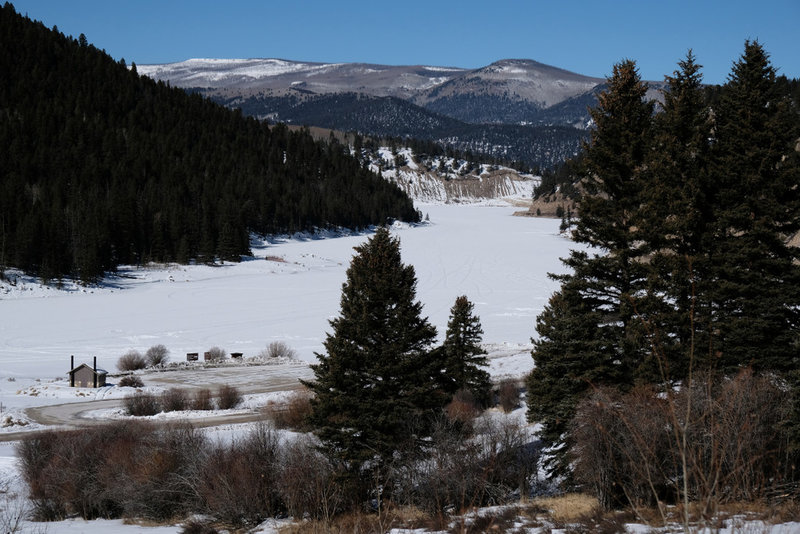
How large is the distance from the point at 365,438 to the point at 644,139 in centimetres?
1347

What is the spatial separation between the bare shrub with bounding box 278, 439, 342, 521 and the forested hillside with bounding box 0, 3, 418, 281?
69.3 metres

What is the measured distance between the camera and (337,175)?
188000mm

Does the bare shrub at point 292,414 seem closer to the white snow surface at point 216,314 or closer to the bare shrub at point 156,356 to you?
the white snow surface at point 216,314

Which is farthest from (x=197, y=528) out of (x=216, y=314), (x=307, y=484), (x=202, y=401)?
(x=216, y=314)

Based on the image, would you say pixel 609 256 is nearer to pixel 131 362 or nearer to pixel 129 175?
pixel 131 362

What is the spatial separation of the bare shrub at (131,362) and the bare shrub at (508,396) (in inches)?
1102

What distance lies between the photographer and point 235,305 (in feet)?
230

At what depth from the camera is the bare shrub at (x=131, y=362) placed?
45594 millimetres

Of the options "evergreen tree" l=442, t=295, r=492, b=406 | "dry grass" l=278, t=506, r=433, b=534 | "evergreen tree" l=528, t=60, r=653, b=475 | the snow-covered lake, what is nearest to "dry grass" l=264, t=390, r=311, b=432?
"evergreen tree" l=442, t=295, r=492, b=406

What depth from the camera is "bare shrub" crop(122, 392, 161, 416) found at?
111 feet

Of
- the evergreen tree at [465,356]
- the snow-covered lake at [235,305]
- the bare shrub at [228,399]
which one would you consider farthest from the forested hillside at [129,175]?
the evergreen tree at [465,356]

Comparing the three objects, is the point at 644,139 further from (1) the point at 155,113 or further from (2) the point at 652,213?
(1) the point at 155,113

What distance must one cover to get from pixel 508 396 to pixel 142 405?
20798 millimetres

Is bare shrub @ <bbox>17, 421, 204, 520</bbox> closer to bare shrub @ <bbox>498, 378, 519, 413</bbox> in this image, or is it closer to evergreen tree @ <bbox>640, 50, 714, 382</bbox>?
evergreen tree @ <bbox>640, 50, 714, 382</bbox>
